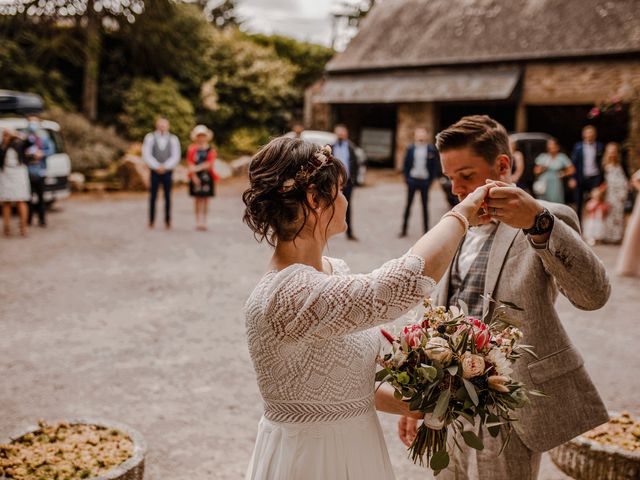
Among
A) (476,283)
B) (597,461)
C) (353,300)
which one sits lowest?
(597,461)

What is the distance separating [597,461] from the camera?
358 cm

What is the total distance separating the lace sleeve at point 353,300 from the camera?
1.85 meters

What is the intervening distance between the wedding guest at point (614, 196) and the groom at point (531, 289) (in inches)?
426

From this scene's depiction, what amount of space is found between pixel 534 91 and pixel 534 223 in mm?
21940

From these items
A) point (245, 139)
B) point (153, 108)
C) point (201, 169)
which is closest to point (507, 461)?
point (201, 169)

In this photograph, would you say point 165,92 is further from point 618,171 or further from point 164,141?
point 618,171

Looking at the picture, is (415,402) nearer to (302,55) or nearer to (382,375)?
(382,375)

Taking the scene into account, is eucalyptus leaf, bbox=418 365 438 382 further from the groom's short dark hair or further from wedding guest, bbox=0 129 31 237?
wedding guest, bbox=0 129 31 237

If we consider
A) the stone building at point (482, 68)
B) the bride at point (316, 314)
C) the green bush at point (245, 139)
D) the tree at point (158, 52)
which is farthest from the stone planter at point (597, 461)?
the tree at point (158, 52)

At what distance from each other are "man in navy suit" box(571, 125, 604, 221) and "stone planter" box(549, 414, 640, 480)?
35.9 ft

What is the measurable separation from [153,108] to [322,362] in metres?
24.1

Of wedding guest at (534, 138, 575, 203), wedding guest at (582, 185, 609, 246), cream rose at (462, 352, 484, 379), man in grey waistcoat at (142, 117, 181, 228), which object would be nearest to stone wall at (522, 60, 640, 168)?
wedding guest at (534, 138, 575, 203)

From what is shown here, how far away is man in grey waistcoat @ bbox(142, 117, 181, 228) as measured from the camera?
42.2 feet

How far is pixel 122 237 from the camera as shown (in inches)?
478
